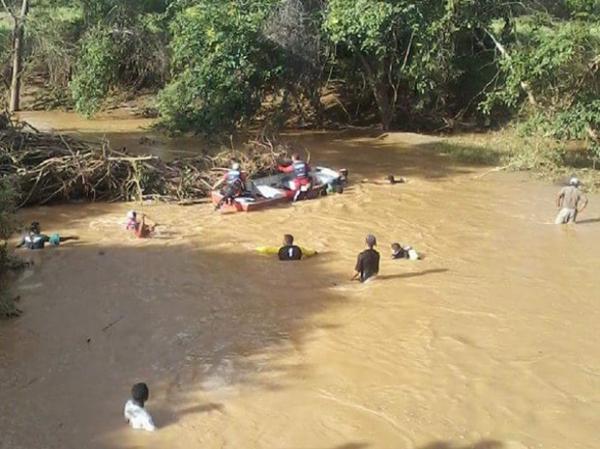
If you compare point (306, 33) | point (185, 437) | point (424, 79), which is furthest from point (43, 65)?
point (185, 437)

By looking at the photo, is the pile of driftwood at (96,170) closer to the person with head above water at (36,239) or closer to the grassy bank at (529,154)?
the person with head above water at (36,239)

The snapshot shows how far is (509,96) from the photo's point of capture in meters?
20.8

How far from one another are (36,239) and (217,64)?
980cm

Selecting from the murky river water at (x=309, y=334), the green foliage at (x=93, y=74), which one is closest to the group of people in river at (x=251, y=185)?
the murky river water at (x=309, y=334)

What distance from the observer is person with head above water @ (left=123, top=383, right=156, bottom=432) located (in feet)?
24.1

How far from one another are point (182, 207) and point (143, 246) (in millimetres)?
2756

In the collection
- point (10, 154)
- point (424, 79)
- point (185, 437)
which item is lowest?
point (185, 437)

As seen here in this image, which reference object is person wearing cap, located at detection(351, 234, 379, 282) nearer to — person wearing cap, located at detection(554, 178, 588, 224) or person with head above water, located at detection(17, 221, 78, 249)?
person wearing cap, located at detection(554, 178, 588, 224)

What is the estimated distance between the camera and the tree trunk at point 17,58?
1016 inches

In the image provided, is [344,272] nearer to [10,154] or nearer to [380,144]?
[10,154]

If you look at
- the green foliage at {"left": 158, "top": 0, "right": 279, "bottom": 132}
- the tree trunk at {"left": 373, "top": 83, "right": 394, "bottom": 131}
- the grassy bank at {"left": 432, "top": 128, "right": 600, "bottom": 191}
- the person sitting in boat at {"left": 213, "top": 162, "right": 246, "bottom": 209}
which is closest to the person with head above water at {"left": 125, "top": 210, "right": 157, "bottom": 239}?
the person sitting in boat at {"left": 213, "top": 162, "right": 246, "bottom": 209}

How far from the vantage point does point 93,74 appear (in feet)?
79.6

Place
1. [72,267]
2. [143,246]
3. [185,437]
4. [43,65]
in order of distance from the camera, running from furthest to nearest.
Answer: [43,65], [143,246], [72,267], [185,437]

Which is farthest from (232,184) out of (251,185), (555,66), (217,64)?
(555,66)
